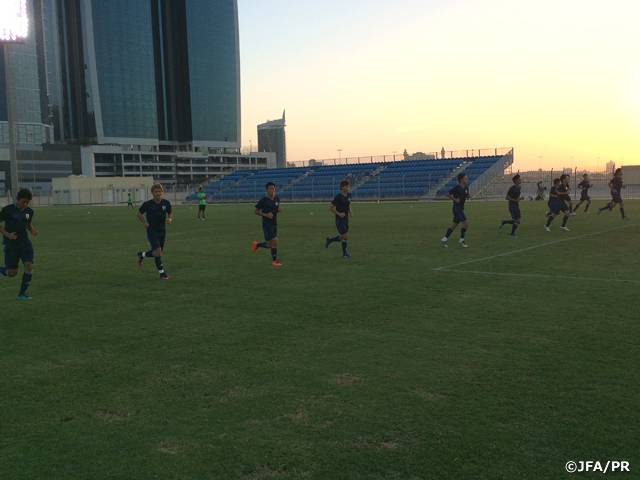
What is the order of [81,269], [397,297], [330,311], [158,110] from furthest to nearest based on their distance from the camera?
[158,110], [81,269], [397,297], [330,311]

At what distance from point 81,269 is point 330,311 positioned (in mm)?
7656

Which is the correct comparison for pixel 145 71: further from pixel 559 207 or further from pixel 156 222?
pixel 156 222

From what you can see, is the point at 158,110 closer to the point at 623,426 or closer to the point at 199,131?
the point at 199,131

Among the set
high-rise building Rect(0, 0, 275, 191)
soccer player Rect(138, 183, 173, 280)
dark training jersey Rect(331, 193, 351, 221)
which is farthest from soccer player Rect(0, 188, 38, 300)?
high-rise building Rect(0, 0, 275, 191)

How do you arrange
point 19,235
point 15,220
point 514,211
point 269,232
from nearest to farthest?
1. point 15,220
2. point 19,235
3. point 269,232
4. point 514,211

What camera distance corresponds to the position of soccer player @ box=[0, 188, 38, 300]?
9.73m

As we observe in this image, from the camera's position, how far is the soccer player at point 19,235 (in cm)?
973

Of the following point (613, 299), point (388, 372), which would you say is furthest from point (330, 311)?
point (613, 299)

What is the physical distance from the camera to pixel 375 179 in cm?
6312

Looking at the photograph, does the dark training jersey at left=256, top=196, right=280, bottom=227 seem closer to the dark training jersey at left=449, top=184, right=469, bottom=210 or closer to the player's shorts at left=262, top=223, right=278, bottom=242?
the player's shorts at left=262, top=223, right=278, bottom=242

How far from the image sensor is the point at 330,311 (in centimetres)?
838

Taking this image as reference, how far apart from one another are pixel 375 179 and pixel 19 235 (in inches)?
2153

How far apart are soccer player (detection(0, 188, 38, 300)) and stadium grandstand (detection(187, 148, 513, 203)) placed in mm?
44006

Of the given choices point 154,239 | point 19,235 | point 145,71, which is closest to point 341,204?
point 154,239
